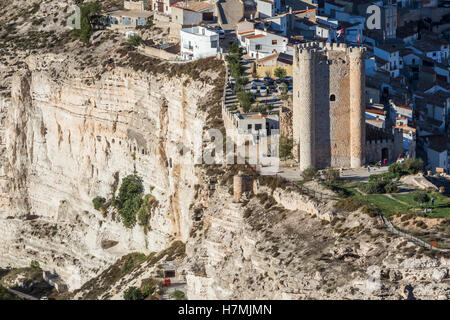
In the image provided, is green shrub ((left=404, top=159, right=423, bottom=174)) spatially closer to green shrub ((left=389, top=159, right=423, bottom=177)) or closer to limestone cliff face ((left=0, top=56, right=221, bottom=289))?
green shrub ((left=389, top=159, right=423, bottom=177))

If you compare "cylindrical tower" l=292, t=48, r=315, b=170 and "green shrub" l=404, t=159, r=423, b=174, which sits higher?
"cylindrical tower" l=292, t=48, r=315, b=170

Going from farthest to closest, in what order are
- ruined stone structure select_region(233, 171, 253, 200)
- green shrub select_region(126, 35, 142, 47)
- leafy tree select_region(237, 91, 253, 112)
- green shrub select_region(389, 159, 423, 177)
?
1. green shrub select_region(126, 35, 142, 47)
2. leafy tree select_region(237, 91, 253, 112)
3. ruined stone structure select_region(233, 171, 253, 200)
4. green shrub select_region(389, 159, 423, 177)

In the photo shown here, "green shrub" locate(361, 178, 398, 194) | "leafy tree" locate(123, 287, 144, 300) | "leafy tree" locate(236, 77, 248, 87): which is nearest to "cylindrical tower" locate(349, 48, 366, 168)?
"green shrub" locate(361, 178, 398, 194)

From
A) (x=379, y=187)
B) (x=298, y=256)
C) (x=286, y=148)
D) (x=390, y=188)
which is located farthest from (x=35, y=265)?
(x=298, y=256)

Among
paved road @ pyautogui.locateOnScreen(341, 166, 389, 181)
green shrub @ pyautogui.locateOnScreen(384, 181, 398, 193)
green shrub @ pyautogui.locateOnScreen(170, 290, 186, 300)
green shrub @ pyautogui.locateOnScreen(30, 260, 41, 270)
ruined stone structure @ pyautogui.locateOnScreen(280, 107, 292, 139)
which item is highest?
ruined stone structure @ pyautogui.locateOnScreen(280, 107, 292, 139)

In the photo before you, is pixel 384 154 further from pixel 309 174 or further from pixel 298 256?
pixel 298 256

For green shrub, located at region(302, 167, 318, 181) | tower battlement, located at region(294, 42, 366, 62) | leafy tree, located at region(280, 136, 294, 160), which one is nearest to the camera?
green shrub, located at region(302, 167, 318, 181)

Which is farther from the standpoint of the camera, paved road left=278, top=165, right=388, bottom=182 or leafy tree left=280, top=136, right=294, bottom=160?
leafy tree left=280, top=136, right=294, bottom=160
